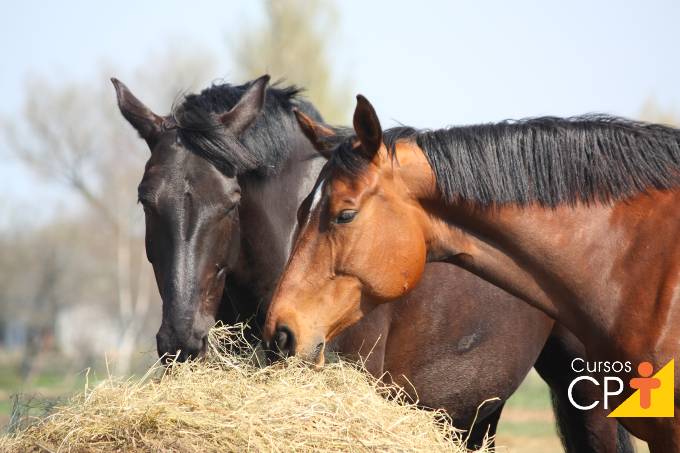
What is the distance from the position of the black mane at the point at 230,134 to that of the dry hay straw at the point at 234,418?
1.17m

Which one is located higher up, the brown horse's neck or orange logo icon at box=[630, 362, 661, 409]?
the brown horse's neck

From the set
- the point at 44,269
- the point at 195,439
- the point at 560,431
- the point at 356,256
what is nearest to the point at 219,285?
the point at 356,256

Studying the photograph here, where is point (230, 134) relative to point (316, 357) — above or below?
above

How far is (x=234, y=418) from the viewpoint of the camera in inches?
128

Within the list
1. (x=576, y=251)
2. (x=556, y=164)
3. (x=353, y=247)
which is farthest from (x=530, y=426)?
(x=353, y=247)

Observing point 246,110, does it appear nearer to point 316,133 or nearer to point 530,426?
point 316,133

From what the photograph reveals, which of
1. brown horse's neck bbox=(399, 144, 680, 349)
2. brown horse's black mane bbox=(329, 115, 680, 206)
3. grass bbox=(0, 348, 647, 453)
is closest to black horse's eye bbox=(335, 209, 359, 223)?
brown horse's black mane bbox=(329, 115, 680, 206)

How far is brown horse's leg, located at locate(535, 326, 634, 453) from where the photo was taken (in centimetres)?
552

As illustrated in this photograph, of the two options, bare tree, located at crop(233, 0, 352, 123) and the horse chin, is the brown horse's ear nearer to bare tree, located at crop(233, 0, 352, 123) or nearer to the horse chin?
the horse chin

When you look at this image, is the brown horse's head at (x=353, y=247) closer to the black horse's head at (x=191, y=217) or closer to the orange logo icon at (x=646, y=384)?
the black horse's head at (x=191, y=217)

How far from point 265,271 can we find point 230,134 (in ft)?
2.52

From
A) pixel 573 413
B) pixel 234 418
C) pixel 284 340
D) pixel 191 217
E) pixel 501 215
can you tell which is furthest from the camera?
pixel 573 413

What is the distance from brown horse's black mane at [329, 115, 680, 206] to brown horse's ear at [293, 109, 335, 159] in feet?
2.13

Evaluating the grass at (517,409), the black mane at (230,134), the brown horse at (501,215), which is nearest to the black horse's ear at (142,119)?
the black mane at (230,134)
